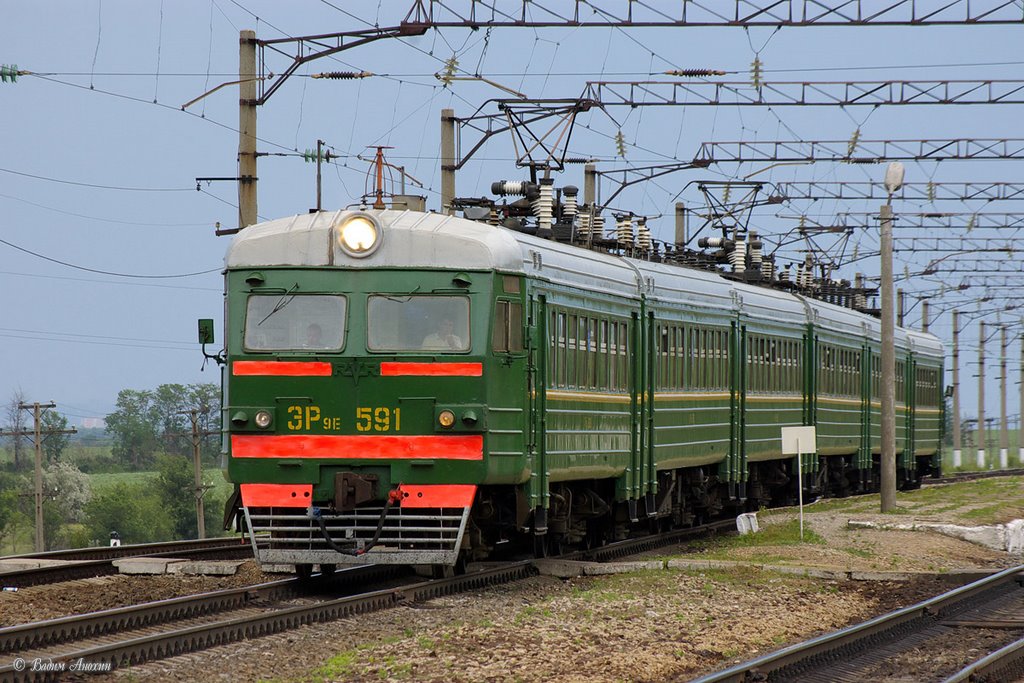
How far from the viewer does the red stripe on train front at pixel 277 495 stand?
13.7 meters

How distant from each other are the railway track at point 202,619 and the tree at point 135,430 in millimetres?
62107

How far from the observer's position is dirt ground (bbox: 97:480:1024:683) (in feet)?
32.9

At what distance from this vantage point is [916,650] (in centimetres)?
1170

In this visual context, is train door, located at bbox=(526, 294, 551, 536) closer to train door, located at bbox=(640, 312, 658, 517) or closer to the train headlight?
the train headlight

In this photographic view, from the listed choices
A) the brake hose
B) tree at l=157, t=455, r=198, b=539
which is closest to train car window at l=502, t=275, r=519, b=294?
the brake hose

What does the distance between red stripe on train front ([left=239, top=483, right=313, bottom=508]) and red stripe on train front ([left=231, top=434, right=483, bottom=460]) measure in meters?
0.26

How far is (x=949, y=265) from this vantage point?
6228 centimetres

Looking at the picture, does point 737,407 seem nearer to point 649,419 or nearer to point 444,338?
point 649,419

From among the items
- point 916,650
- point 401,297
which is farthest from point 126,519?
point 916,650

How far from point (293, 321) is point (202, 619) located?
9.39ft

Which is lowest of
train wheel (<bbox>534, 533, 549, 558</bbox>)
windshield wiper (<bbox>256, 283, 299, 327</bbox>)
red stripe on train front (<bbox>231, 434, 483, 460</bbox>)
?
train wheel (<bbox>534, 533, 549, 558</bbox>)

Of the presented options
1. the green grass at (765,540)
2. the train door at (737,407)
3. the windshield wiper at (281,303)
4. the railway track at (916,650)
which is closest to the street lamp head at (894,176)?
the train door at (737,407)

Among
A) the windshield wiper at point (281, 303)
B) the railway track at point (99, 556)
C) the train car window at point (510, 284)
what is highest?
the train car window at point (510, 284)

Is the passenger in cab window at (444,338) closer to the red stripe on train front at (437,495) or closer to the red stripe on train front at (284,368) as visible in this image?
the red stripe on train front at (284,368)
